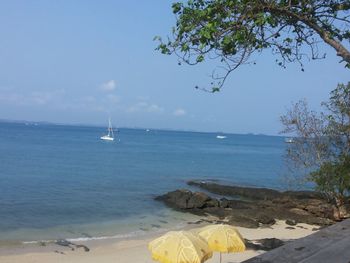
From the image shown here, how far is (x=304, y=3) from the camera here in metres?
6.65

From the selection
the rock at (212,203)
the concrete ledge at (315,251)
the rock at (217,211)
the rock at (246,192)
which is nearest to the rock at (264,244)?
the rock at (217,211)

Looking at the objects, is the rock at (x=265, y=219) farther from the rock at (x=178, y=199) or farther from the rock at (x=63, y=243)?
the rock at (x=63, y=243)

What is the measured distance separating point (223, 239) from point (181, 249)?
1.68m

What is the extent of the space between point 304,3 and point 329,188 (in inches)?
624

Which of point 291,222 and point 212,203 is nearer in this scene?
point 291,222

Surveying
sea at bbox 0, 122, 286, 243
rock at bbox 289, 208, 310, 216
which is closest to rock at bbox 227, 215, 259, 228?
sea at bbox 0, 122, 286, 243

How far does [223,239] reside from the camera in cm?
1026

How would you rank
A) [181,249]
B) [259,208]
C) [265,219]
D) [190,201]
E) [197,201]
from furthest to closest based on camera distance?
[190,201] → [197,201] → [259,208] → [265,219] → [181,249]

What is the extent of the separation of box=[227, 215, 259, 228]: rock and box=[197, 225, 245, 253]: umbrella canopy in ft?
39.0

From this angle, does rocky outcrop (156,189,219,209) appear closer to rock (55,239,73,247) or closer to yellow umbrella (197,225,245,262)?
rock (55,239,73,247)

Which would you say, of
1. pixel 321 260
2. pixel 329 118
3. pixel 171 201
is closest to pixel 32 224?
pixel 171 201

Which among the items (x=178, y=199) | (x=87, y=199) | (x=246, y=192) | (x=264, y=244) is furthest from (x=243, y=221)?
(x=246, y=192)

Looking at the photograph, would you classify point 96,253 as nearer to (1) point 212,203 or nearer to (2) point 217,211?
(2) point 217,211

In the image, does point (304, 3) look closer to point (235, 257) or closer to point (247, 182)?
point (235, 257)
